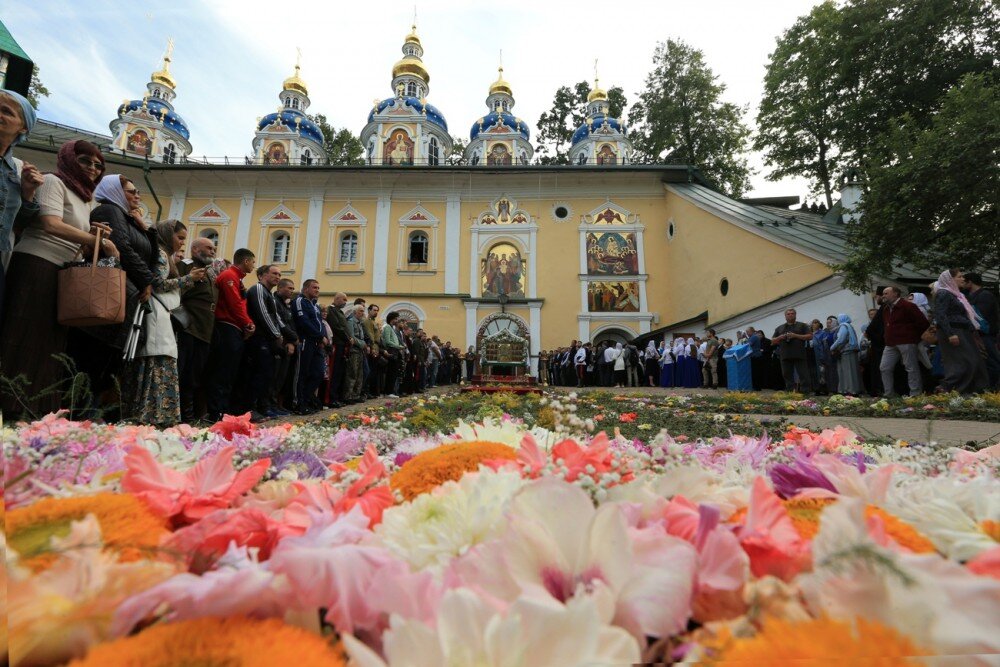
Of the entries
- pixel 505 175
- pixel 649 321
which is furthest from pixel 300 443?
pixel 505 175

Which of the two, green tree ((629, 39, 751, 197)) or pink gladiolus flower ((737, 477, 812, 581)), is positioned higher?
green tree ((629, 39, 751, 197))

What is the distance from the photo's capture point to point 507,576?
44 cm

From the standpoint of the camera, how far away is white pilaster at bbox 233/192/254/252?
23219 mm

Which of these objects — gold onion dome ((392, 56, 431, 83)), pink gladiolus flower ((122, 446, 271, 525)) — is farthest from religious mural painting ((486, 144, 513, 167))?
pink gladiolus flower ((122, 446, 271, 525))

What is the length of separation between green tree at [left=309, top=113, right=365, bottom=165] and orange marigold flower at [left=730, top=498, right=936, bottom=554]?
36.6 meters

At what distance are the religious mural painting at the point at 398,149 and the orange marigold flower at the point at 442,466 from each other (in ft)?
94.0

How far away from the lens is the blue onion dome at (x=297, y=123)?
99.6ft

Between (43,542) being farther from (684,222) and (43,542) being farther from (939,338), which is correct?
(684,222)

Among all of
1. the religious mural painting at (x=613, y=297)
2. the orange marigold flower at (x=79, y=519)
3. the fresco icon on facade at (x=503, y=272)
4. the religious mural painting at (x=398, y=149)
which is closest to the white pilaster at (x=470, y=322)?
the fresco icon on facade at (x=503, y=272)

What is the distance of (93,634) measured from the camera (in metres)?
0.36

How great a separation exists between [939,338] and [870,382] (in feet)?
9.22

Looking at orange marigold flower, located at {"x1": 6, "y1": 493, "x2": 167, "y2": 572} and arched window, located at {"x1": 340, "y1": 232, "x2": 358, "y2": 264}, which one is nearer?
orange marigold flower, located at {"x1": 6, "y1": 493, "x2": 167, "y2": 572}

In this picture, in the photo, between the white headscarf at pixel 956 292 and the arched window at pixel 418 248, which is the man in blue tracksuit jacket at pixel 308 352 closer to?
the white headscarf at pixel 956 292

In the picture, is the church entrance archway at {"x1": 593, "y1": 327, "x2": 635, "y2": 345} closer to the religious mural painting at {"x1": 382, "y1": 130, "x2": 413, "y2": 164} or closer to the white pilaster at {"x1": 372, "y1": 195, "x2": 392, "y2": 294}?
the white pilaster at {"x1": 372, "y1": 195, "x2": 392, "y2": 294}
